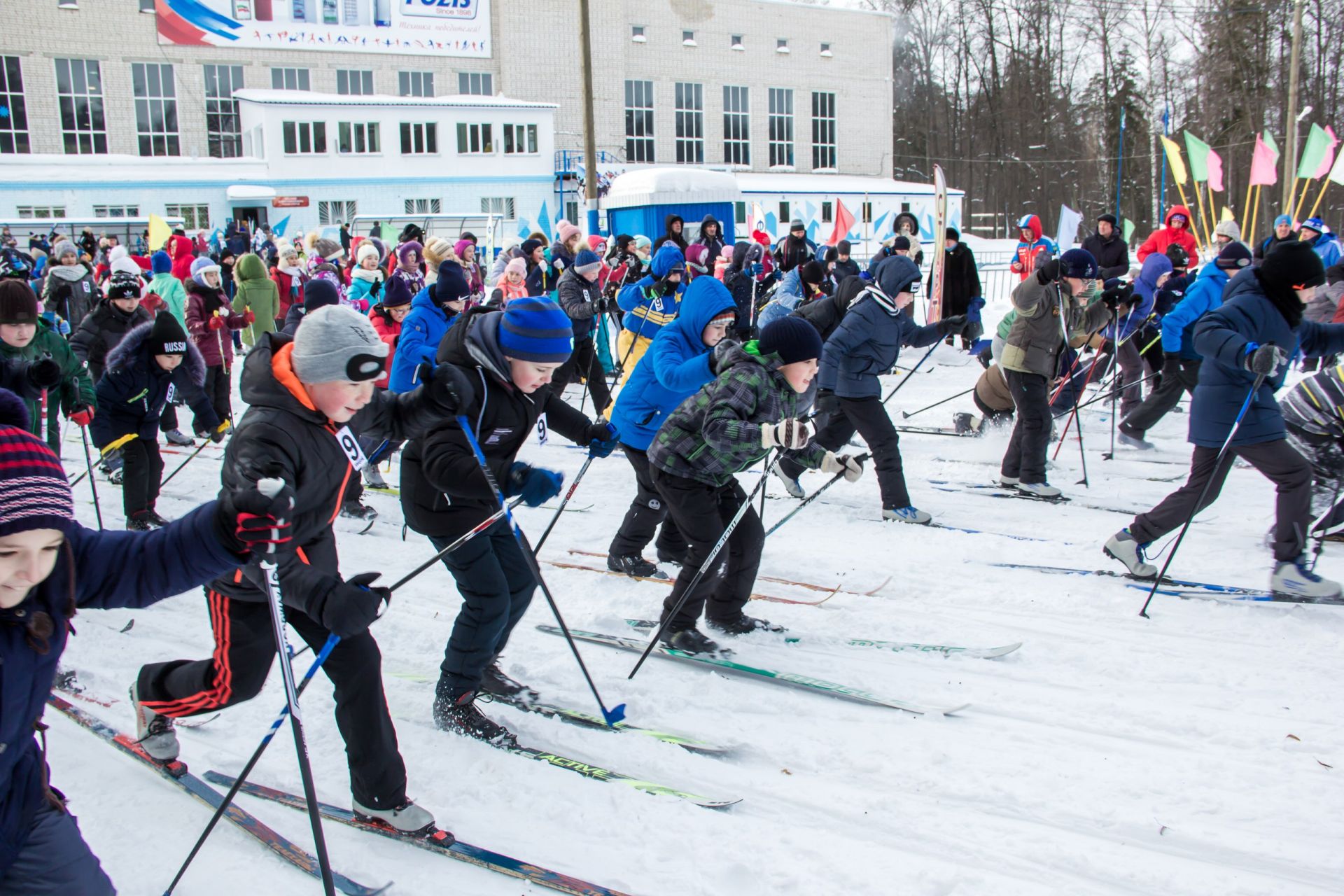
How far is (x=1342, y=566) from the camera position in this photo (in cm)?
528

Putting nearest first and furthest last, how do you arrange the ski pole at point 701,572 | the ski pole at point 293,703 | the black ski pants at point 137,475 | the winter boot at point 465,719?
1. the ski pole at point 293,703
2. the winter boot at point 465,719
3. the ski pole at point 701,572
4. the black ski pants at point 137,475

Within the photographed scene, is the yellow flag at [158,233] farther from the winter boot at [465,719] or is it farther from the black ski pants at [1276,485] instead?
the black ski pants at [1276,485]

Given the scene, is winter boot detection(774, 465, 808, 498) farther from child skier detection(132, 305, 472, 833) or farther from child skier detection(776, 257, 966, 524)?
child skier detection(132, 305, 472, 833)

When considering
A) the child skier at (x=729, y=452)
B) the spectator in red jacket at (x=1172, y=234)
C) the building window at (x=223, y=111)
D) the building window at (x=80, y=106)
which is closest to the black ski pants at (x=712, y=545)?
the child skier at (x=729, y=452)

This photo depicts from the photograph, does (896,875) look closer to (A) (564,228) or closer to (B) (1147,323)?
(B) (1147,323)

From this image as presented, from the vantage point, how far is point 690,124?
46.3m

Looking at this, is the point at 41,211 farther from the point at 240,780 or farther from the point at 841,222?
the point at 240,780

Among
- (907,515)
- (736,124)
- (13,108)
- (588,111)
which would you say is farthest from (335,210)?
(907,515)

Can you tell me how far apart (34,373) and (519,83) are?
4126 cm

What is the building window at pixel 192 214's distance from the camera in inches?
1281

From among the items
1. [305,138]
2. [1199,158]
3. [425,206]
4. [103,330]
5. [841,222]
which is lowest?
[103,330]

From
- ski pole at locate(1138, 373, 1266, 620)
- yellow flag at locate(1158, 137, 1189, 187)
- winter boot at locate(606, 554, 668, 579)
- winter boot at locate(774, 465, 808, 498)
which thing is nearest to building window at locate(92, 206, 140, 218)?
yellow flag at locate(1158, 137, 1189, 187)

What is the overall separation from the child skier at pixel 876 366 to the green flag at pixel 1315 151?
33.1 feet

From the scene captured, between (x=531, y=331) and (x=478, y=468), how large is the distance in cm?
52
